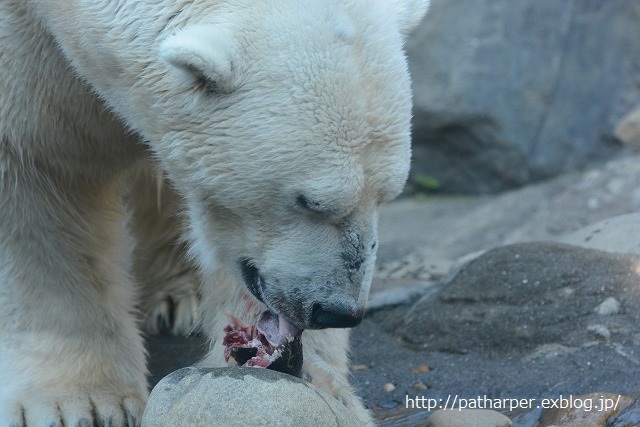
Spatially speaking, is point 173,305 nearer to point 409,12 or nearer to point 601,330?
point 601,330

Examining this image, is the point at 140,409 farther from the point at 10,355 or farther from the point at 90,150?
the point at 90,150

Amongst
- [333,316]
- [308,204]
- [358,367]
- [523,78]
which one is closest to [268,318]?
[333,316]

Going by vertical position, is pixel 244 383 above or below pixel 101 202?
above

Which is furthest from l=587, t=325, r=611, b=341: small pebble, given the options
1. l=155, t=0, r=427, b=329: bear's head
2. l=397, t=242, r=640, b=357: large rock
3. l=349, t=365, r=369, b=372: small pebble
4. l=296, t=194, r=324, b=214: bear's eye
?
l=296, t=194, r=324, b=214: bear's eye

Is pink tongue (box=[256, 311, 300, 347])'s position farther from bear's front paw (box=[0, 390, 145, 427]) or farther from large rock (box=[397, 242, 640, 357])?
large rock (box=[397, 242, 640, 357])

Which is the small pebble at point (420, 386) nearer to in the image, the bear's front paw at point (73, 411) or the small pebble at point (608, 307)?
the small pebble at point (608, 307)

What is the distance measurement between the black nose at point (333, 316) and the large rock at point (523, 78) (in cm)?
305

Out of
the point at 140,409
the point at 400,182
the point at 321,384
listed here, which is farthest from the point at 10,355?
the point at 400,182

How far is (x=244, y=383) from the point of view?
1902 mm

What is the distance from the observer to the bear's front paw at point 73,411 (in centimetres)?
242

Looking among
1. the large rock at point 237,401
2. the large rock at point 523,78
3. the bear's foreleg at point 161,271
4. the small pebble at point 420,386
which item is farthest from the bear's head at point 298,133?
the large rock at point 523,78

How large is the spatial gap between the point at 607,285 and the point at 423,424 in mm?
752

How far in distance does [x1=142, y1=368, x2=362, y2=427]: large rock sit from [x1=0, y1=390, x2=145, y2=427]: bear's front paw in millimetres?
484

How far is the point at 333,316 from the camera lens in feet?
6.65
